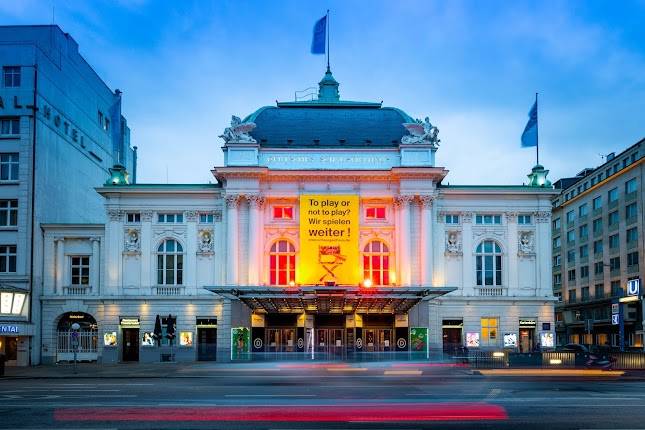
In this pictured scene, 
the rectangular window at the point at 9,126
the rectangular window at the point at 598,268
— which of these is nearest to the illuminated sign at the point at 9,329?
the rectangular window at the point at 9,126

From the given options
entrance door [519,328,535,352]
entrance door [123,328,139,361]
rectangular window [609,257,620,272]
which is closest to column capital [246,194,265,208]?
entrance door [123,328,139,361]

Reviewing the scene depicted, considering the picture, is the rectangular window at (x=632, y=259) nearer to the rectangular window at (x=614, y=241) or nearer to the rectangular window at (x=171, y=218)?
the rectangular window at (x=614, y=241)

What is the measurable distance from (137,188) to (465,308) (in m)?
28.6

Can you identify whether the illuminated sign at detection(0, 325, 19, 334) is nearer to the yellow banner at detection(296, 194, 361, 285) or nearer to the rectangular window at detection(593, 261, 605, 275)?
the yellow banner at detection(296, 194, 361, 285)

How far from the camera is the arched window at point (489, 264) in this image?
65625 millimetres

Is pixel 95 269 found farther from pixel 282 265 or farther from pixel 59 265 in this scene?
pixel 282 265

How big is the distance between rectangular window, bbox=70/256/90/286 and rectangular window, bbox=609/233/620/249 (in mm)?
58879

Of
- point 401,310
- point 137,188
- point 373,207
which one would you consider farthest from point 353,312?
point 137,188

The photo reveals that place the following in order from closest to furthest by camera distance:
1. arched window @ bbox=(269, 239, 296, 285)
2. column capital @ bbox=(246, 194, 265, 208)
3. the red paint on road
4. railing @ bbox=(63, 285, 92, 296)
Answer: the red paint on road, column capital @ bbox=(246, 194, 265, 208), railing @ bbox=(63, 285, 92, 296), arched window @ bbox=(269, 239, 296, 285)

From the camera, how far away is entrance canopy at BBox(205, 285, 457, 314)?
5719 cm

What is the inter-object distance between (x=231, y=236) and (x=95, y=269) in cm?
1163

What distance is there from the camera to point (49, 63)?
64688 mm

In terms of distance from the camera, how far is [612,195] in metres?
91.4

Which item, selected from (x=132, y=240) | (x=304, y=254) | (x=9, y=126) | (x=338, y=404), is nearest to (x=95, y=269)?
(x=132, y=240)
